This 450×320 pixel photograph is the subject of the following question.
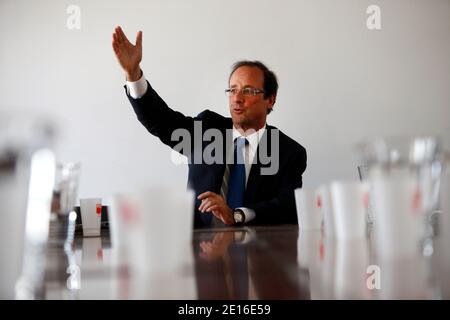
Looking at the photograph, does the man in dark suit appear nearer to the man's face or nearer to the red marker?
the man's face

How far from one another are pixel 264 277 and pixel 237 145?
2213mm

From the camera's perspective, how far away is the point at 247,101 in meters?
3.21

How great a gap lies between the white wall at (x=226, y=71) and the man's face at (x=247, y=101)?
647 mm

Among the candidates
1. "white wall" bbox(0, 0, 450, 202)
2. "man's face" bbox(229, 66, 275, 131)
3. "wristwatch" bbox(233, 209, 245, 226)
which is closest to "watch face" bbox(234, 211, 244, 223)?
"wristwatch" bbox(233, 209, 245, 226)

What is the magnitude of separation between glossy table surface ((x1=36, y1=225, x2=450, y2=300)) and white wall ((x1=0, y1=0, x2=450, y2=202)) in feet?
9.97

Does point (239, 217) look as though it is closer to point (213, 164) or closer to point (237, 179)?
point (237, 179)

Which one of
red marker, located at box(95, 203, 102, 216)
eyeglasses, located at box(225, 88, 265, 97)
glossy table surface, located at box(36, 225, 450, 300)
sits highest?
eyeglasses, located at box(225, 88, 265, 97)

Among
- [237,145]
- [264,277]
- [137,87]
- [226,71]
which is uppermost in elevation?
[226,71]

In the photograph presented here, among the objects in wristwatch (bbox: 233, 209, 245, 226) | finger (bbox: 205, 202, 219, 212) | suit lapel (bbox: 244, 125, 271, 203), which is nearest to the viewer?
finger (bbox: 205, 202, 219, 212)

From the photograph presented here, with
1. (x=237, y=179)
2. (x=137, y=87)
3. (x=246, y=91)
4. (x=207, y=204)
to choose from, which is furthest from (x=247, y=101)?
(x=207, y=204)

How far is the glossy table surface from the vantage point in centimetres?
54

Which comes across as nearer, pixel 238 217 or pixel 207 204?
pixel 207 204
